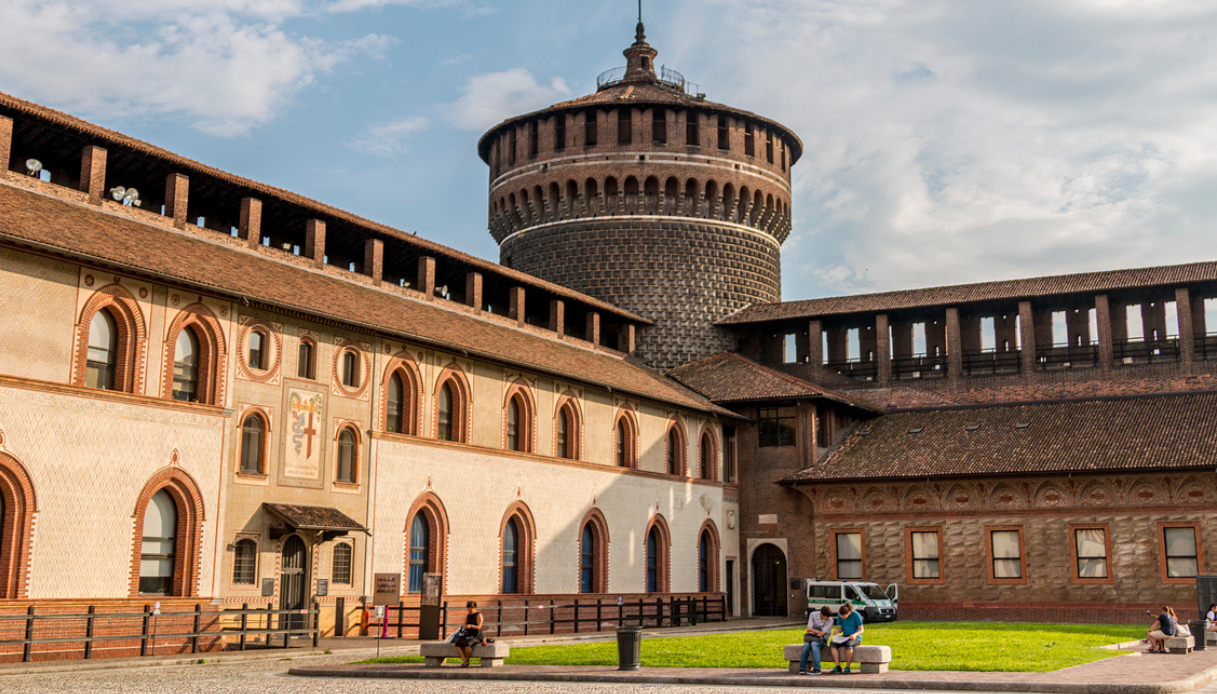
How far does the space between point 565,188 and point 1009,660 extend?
35.8m

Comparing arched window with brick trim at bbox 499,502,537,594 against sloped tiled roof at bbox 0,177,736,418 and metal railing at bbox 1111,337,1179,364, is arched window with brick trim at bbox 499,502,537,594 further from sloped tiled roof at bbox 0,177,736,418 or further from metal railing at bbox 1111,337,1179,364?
Result: metal railing at bbox 1111,337,1179,364

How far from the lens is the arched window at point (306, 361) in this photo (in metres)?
30.1

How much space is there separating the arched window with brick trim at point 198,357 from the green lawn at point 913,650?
26.4 feet

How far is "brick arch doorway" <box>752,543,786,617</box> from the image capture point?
47.4m

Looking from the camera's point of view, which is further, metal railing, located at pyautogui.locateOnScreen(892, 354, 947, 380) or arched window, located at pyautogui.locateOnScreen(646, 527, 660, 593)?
metal railing, located at pyautogui.locateOnScreen(892, 354, 947, 380)

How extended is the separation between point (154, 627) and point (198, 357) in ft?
A: 20.0

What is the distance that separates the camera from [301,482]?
29.5 m

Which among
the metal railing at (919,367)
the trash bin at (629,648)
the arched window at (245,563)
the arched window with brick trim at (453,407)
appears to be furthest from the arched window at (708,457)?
the trash bin at (629,648)

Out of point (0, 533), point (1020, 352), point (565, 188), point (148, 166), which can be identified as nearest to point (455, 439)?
point (148, 166)

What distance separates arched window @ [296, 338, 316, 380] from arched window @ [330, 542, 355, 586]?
4286 mm

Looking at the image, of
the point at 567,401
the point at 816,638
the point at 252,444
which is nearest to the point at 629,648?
the point at 816,638

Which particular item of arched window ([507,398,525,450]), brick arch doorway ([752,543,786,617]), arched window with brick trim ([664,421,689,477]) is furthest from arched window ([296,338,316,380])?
brick arch doorway ([752,543,786,617])

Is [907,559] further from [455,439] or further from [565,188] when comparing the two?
[565,188]

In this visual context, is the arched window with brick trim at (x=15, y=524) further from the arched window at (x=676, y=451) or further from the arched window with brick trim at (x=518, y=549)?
the arched window at (x=676, y=451)
